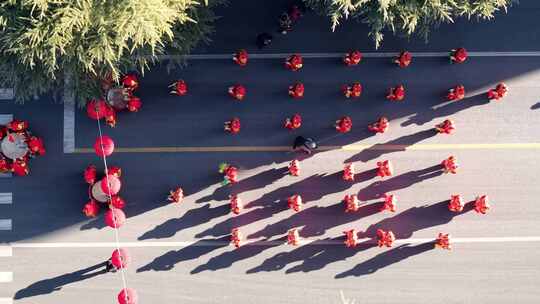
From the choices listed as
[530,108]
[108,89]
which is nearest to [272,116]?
[108,89]

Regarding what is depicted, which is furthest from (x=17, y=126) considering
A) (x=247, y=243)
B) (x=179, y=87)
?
(x=247, y=243)

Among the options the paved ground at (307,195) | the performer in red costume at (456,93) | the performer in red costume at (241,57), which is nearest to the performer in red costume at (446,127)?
the paved ground at (307,195)

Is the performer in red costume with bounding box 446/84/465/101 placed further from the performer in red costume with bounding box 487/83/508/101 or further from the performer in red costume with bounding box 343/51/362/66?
the performer in red costume with bounding box 343/51/362/66

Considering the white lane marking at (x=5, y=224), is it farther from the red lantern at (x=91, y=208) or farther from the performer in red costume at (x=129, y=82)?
the performer in red costume at (x=129, y=82)

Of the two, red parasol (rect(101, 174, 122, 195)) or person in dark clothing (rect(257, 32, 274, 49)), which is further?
person in dark clothing (rect(257, 32, 274, 49))

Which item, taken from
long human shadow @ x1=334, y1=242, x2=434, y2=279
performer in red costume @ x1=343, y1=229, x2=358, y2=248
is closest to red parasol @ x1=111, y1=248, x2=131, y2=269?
performer in red costume @ x1=343, y1=229, x2=358, y2=248

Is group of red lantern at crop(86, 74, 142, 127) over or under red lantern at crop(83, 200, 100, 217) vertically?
over

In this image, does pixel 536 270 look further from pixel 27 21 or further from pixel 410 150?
pixel 27 21
